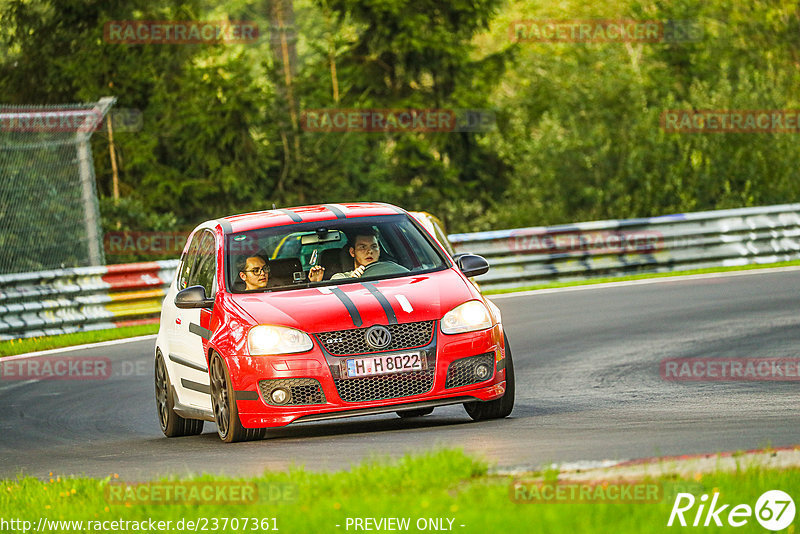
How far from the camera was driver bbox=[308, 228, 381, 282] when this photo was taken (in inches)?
399

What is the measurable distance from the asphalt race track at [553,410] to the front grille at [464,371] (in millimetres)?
307

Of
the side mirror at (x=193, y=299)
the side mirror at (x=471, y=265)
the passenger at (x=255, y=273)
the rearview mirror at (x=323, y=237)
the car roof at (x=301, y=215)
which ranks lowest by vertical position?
the side mirror at (x=193, y=299)

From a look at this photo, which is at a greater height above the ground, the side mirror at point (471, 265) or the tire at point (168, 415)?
the side mirror at point (471, 265)

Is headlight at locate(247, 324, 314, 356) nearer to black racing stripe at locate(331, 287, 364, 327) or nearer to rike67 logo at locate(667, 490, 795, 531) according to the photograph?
black racing stripe at locate(331, 287, 364, 327)

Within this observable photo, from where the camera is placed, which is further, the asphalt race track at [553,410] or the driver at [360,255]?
the driver at [360,255]

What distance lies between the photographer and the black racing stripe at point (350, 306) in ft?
29.3

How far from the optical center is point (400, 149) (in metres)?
37.7

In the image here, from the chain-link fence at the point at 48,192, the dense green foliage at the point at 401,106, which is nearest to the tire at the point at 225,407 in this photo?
the chain-link fence at the point at 48,192

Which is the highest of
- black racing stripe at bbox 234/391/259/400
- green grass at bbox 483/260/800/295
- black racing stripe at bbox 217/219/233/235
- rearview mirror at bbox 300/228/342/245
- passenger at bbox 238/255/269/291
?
black racing stripe at bbox 217/219/233/235

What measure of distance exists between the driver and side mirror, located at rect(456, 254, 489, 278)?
0.63 meters

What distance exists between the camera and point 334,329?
892 cm

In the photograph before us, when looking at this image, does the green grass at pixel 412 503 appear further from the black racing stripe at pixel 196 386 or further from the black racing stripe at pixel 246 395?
the black racing stripe at pixel 196 386

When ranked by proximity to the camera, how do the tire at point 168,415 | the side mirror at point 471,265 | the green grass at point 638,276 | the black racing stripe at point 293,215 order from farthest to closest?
1. the green grass at point 638,276
2. the tire at point 168,415
3. the black racing stripe at point 293,215
4. the side mirror at point 471,265

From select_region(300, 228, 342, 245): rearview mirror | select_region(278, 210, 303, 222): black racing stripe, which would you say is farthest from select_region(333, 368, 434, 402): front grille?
select_region(278, 210, 303, 222): black racing stripe
